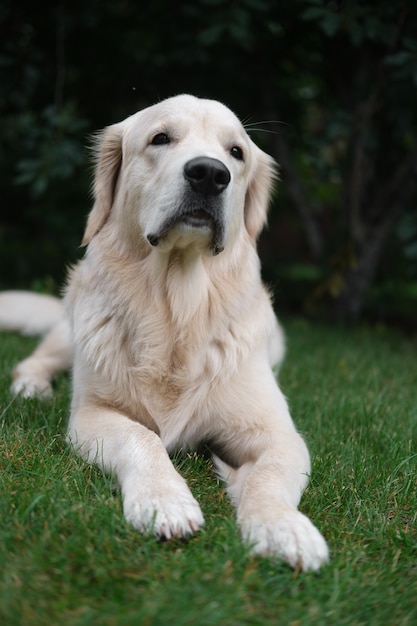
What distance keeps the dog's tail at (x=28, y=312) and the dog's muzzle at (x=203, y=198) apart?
7.47ft

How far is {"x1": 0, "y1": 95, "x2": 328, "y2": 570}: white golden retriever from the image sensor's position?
2.35m

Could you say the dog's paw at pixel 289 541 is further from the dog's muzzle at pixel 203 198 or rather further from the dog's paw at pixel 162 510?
the dog's muzzle at pixel 203 198

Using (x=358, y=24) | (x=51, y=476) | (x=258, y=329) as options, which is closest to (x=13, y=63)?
(x=358, y=24)

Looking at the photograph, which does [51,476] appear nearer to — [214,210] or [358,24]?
[214,210]

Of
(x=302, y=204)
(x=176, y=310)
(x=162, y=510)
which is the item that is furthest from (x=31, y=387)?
(x=302, y=204)

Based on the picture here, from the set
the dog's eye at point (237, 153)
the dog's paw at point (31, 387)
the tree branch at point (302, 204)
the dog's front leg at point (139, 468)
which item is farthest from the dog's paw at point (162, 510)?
the tree branch at point (302, 204)

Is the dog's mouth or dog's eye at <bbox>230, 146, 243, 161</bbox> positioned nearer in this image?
the dog's mouth

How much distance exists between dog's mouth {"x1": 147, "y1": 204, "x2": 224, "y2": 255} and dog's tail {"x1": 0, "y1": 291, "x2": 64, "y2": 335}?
7.28 ft

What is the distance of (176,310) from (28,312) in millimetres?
2347

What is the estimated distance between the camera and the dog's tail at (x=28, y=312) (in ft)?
15.0

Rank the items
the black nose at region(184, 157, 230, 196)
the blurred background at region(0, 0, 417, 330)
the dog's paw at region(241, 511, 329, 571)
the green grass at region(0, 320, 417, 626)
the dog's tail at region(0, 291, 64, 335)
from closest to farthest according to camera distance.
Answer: the green grass at region(0, 320, 417, 626) → the dog's paw at region(241, 511, 329, 571) → the black nose at region(184, 157, 230, 196) → the dog's tail at region(0, 291, 64, 335) → the blurred background at region(0, 0, 417, 330)

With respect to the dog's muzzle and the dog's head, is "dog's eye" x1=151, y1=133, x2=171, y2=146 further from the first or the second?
the dog's muzzle

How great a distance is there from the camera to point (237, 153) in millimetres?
2738

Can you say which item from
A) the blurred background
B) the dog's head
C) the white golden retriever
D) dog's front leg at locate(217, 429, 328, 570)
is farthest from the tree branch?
dog's front leg at locate(217, 429, 328, 570)
